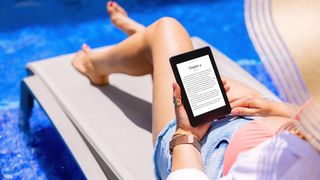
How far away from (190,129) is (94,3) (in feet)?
7.69

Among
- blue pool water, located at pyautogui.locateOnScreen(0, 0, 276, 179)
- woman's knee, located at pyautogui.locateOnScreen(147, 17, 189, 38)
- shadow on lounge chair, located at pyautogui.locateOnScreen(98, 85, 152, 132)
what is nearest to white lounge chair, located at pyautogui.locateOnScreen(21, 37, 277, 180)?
shadow on lounge chair, located at pyautogui.locateOnScreen(98, 85, 152, 132)

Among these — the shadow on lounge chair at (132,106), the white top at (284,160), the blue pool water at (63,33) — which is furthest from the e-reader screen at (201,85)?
the blue pool water at (63,33)

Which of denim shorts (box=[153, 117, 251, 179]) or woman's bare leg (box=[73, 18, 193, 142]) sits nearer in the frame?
denim shorts (box=[153, 117, 251, 179])

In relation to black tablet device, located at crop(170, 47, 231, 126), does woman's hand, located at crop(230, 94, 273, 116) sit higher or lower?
lower

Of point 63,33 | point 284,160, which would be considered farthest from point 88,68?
point 284,160

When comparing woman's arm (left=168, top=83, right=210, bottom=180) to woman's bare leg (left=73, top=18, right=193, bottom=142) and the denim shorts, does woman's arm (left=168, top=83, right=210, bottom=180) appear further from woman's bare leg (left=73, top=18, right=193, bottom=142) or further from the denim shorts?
woman's bare leg (left=73, top=18, right=193, bottom=142)

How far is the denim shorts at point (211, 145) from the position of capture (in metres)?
1.21

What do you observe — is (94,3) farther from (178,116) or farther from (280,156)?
(280,156)

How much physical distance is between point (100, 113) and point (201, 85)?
701 millimetres

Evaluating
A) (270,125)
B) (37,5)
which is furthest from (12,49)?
(270,125)

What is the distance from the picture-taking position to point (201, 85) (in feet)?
4.09

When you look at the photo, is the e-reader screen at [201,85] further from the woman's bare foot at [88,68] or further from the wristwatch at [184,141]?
the woman's bare foot at [88,68]

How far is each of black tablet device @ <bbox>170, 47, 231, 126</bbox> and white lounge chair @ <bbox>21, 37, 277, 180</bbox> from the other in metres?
0.38

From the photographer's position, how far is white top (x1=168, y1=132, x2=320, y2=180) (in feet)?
2.91
